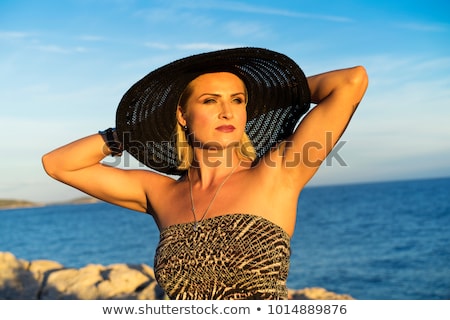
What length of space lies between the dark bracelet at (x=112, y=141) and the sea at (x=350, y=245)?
20.4 meters

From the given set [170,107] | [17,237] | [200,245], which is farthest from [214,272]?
[17,237]

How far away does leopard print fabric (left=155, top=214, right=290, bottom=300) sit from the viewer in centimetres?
279

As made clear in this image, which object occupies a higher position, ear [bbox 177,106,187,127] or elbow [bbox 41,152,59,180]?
ear [bbox 177,106,187,127]

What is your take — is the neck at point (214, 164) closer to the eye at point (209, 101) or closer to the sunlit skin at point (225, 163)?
the sunlit skin at point (225, 163)

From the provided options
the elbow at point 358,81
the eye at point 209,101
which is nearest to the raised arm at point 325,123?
the elbow at point 358,81

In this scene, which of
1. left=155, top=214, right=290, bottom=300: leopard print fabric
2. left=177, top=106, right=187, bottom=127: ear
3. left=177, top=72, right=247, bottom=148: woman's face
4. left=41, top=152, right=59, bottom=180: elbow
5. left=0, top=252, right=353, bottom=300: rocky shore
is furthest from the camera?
left=0, top=252, right=353, bottom=300: rocky shore

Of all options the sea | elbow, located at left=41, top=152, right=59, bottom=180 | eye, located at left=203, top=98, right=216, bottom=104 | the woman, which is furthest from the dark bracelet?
the sea

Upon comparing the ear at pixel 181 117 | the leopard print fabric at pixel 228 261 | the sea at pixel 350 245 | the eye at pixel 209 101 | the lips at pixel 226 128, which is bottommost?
the leopard print fabric at pixel 228 261

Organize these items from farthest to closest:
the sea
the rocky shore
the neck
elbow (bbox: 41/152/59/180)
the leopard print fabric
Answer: the sea → the rocky shore → elbow (bbox: 41/152/59/180) → the neck → the leopard print fabric

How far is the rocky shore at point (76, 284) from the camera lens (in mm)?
10195

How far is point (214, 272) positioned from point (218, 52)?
110 centimetres

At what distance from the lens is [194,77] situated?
3.25 metres

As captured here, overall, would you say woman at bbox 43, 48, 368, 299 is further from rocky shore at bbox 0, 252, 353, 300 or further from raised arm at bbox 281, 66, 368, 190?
rocky shore at bbox 0, 252, 353, 300

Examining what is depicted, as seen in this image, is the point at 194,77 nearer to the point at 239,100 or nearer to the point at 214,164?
the point at 239,100
